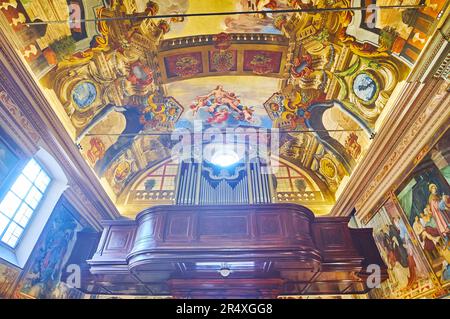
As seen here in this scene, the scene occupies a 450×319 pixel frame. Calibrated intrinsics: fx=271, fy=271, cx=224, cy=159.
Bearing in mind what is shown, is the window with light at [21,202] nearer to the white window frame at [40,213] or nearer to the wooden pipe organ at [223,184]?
the white window frame at [40,213]

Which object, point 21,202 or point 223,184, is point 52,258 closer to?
point 21,202

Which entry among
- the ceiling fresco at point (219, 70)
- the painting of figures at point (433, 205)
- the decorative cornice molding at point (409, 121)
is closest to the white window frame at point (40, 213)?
the ceiling fresco at point (219, 70)

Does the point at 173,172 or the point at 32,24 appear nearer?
the point at 32,24

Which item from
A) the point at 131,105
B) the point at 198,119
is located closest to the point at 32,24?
the point at 131,105

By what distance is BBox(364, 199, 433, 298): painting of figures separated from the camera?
19.0ft

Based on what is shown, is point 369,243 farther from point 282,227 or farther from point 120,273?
point 120,273

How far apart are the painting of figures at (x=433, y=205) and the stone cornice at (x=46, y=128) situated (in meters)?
8.13

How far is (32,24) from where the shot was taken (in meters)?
5.06

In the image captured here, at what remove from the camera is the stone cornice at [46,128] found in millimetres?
5023

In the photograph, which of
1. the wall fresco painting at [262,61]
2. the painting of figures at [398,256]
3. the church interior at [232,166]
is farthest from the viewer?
the wall fresco painting at [262,61]

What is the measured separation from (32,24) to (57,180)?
12.5 ft

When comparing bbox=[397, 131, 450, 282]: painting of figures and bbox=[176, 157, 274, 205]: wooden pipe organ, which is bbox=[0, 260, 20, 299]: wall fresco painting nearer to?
bbox=[176, 157, 274, 205]: wooden pipe organ

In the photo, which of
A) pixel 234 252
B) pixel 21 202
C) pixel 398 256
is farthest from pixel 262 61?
pixel 21 202
